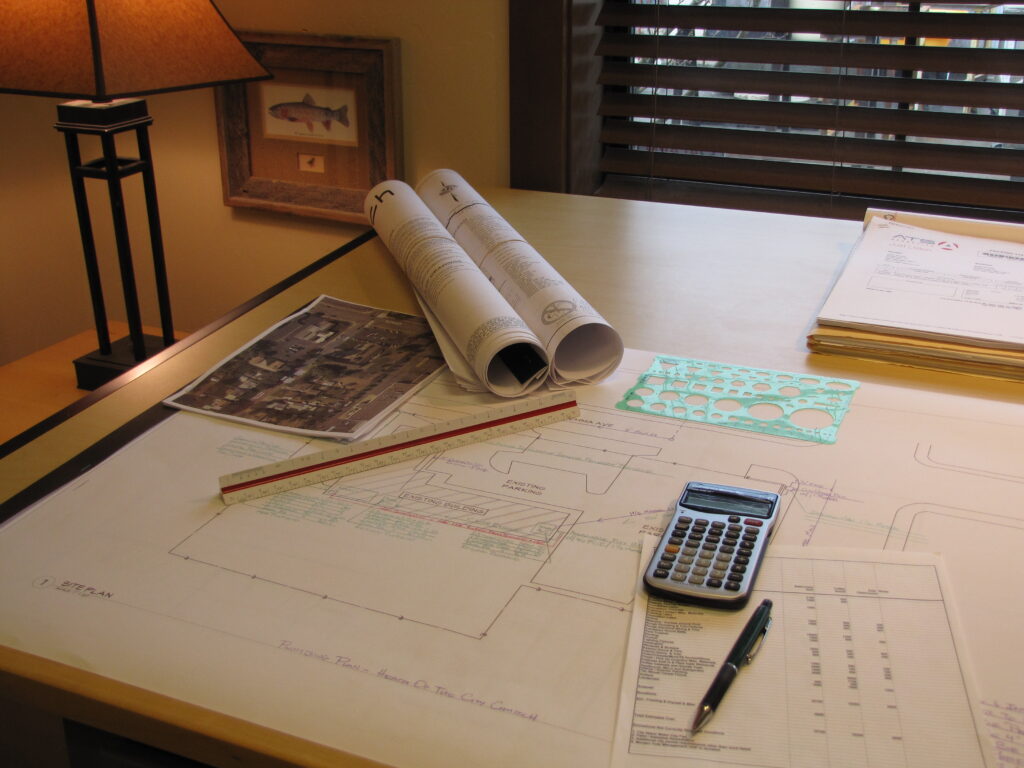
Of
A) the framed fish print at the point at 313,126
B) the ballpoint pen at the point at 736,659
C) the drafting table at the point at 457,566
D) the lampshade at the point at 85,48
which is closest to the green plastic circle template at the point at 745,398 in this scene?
the drafting table at the point at 457,566

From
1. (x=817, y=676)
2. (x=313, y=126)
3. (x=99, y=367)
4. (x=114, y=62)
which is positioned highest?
(x=114, y=62)

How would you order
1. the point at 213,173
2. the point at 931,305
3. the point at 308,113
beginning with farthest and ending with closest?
the point at 213,173 < the point at 308,113 < the point at 931,305

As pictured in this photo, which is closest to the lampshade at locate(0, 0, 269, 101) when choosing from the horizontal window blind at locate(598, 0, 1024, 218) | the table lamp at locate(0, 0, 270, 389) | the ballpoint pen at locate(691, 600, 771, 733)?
the table lamp at locate(0, 0, 270, 389)

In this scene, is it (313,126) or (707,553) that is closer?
(707,553)

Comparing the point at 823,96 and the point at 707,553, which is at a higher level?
the point at 823,96

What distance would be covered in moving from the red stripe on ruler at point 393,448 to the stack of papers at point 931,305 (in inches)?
11.9

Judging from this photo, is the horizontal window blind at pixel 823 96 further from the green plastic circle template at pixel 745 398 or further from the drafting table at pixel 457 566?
the green plastic circle template at pixel 745 398

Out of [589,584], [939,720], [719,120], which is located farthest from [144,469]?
[719,120]

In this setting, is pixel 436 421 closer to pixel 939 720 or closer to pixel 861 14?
pixel 939 720

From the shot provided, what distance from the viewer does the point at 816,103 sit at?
152 cm

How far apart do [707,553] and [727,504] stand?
0.06 metres

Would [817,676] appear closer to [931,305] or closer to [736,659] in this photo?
[736,659]

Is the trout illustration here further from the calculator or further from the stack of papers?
the calculator

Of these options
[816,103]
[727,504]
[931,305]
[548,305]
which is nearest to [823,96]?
[816,103]
